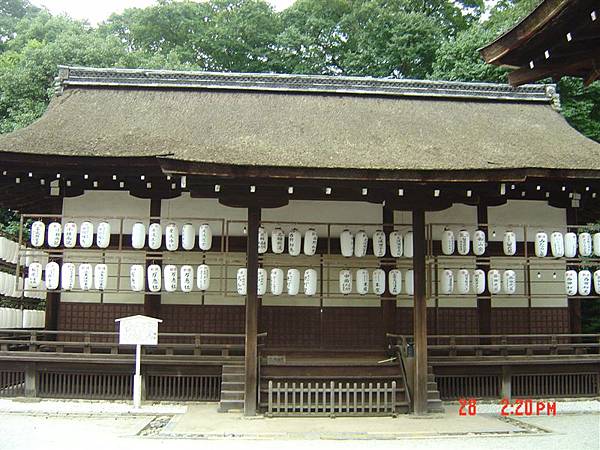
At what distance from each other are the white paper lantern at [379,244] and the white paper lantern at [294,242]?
1.64m

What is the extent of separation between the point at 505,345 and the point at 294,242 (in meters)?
5.12

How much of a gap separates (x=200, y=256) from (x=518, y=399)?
25.6 feet

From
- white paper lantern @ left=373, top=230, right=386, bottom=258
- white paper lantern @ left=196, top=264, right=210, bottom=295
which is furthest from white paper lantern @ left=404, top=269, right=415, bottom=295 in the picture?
white paper lantern @ left=196, top=264, right=210, bottom=295

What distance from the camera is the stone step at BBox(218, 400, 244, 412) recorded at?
1129cm

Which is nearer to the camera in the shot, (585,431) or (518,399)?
(585,431)

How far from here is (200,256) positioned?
13461 millimetres

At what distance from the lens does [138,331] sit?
1177cm

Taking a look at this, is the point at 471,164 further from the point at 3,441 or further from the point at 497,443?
the point at 3,441

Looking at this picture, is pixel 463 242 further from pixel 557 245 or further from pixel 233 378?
pixel 233 378

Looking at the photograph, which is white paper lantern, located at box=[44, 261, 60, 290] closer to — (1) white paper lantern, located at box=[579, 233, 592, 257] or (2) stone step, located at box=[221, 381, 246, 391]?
(2) stone step, located at box=[221, 381, 246, 391]

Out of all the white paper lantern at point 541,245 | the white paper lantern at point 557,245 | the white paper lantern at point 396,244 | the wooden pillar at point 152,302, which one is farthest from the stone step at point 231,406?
the white paper lantern at point 557,245

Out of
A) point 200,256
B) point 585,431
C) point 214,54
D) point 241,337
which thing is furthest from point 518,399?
point 214,54

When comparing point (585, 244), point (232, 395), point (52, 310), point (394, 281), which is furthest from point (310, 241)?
point (52, 310)

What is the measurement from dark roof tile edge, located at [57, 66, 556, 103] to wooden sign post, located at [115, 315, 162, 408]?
24.1 feet
